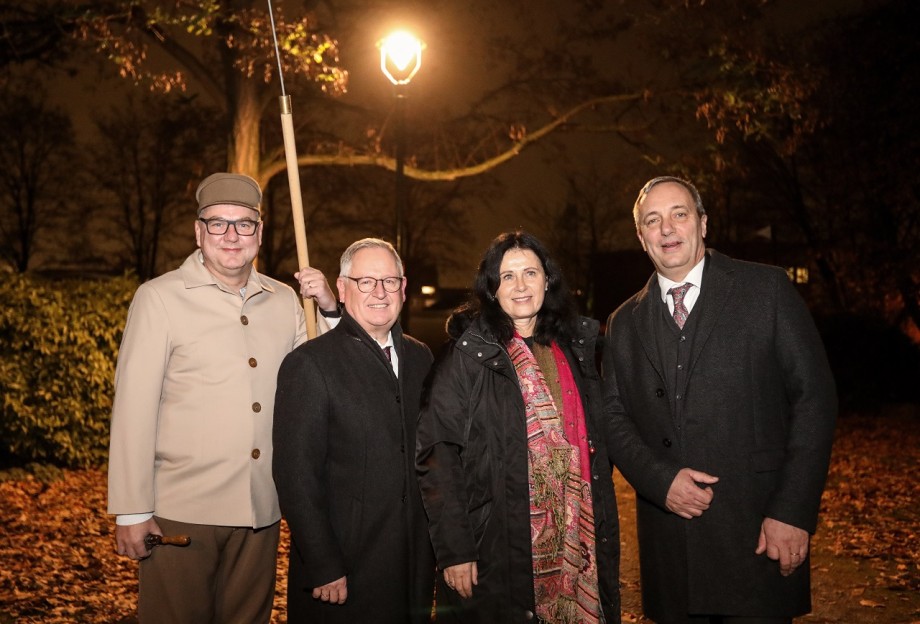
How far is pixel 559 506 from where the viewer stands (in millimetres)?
3594

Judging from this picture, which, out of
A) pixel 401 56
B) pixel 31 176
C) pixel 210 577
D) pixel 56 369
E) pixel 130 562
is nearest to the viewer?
pixel 210 577

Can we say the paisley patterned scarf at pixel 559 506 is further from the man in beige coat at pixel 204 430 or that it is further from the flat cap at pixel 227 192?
the flat cap at pixel 227 192

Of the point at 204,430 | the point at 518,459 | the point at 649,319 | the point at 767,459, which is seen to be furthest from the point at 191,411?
the point at 767,459

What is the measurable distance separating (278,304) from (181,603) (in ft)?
4.76

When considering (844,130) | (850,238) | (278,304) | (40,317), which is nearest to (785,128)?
(844,130)

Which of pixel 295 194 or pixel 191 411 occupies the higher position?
pixel 295 194

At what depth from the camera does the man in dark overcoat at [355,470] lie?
3314 millimetres

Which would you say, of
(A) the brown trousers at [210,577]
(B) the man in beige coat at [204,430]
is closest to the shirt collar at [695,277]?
(B) the man in beige coat at [204,430]

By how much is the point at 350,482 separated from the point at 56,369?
22.9ft

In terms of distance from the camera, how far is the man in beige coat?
3381 mm

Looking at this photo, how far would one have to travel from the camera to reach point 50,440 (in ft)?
30.0

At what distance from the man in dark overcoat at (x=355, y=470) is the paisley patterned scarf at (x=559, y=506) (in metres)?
0.54

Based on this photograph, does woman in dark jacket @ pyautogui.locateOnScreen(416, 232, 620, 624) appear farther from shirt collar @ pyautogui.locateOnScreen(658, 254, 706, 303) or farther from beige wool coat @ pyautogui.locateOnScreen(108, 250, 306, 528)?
beige wool coat @ pyautogui.locateOnScreen(108, 250, 306, 528)

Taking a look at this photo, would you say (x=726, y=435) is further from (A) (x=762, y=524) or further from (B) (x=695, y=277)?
(B) (x=695, y=277)
